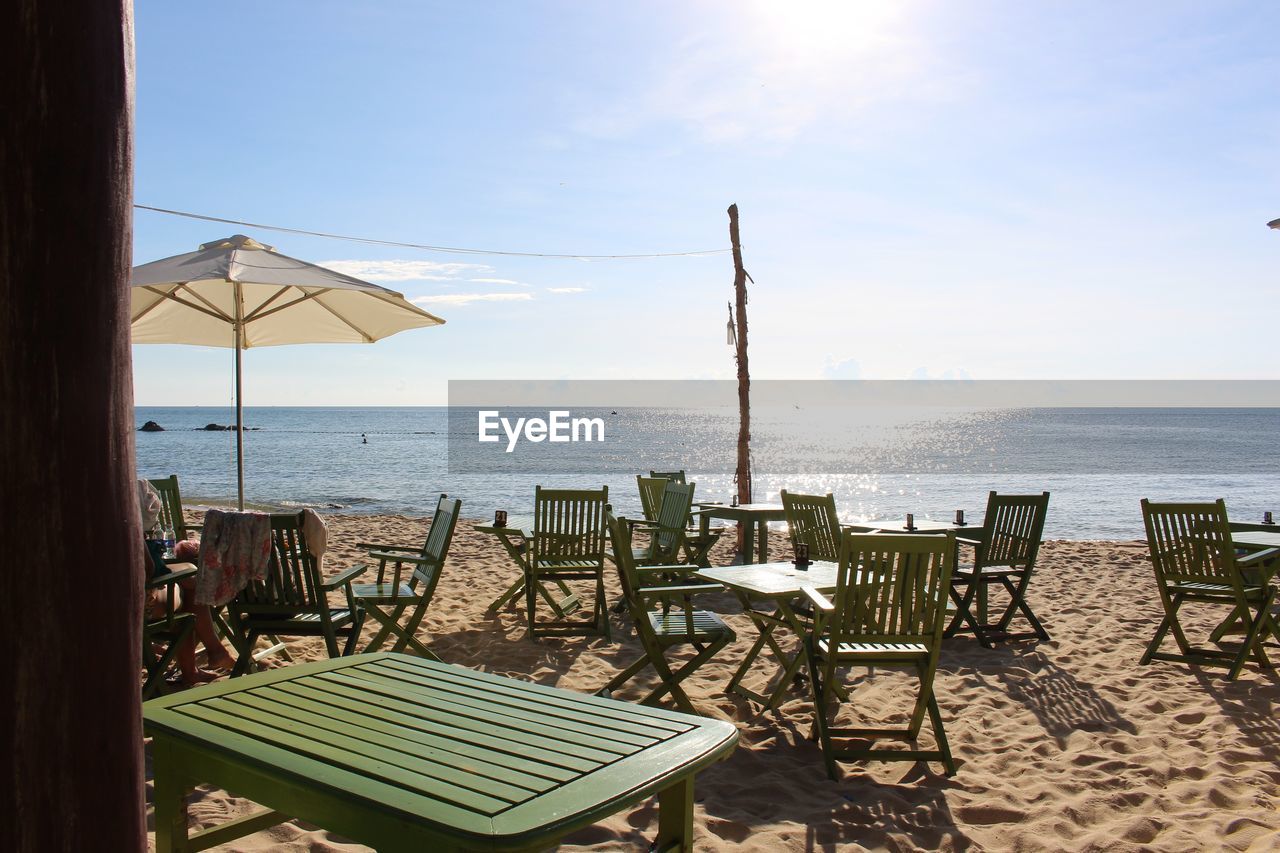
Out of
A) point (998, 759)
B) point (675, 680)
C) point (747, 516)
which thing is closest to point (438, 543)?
point (675, 680)

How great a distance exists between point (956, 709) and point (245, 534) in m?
3.56

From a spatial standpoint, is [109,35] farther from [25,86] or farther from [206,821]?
[206,821]

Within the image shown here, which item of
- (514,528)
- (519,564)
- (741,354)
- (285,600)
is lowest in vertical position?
(519,564)

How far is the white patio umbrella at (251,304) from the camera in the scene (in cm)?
540

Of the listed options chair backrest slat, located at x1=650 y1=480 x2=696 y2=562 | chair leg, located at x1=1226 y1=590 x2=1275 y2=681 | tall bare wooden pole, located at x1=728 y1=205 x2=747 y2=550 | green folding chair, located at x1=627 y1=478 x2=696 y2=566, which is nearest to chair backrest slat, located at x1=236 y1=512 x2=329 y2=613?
green folding chair, located at x1=627 y1=478 x2=696 y2=566

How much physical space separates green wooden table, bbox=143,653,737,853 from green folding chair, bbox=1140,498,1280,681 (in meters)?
4.23

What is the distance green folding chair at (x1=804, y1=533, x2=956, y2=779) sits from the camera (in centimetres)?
358

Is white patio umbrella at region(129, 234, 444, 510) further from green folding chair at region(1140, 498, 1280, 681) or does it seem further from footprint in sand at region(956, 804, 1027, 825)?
green folding chair at region(1140, 498, 1280, 681)

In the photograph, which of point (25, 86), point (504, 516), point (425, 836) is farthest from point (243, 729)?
point (504, 516)

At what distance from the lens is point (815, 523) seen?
598 cm

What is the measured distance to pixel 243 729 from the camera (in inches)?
80.7

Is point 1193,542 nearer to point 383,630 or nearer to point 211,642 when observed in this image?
point 383,630

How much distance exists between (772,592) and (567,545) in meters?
2.50

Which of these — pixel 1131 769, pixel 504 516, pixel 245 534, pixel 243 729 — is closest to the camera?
pixel 243 729
